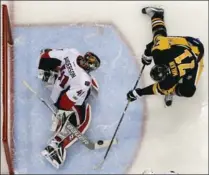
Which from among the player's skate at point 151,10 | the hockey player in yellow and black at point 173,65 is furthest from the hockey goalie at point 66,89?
the player's skate at point 151,10

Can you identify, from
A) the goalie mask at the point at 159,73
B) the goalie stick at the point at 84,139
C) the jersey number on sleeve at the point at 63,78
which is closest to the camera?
the goalie mask at the point at 159,73

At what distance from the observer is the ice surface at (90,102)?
3578 mm

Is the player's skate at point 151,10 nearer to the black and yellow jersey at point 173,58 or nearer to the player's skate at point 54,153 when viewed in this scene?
the black and yellow jersey at point 173,58

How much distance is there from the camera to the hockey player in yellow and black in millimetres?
3109

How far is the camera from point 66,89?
10.9 feet

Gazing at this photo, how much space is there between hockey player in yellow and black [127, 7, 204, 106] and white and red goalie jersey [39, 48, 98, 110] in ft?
1.18

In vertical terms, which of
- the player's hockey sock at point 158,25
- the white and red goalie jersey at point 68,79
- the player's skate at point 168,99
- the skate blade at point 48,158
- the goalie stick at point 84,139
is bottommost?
the skate blade at point 48,158

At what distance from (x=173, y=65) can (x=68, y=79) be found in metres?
0.70

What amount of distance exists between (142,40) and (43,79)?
831 millimetres

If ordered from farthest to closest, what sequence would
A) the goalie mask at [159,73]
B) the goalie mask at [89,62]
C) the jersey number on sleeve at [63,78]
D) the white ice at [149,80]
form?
the white ice at [149,80]
the jersey number on sleeve at [63,78]
the goalie mask at [89,62]
the goalie mask at [159,73]

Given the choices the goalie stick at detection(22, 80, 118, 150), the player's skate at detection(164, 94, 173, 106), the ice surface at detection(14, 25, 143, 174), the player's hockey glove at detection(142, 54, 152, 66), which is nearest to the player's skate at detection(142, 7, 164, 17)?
the ice surface at detection(14, 25, 143, 174)

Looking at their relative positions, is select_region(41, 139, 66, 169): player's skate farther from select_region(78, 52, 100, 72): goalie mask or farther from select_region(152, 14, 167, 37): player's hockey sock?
select_region(152, 14, 167, 37): player's hockey sock

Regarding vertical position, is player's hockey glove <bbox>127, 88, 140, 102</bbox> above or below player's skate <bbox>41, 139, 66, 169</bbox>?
above

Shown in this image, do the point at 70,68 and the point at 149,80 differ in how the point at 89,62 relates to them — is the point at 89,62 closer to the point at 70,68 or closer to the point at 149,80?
the point at 70,68
